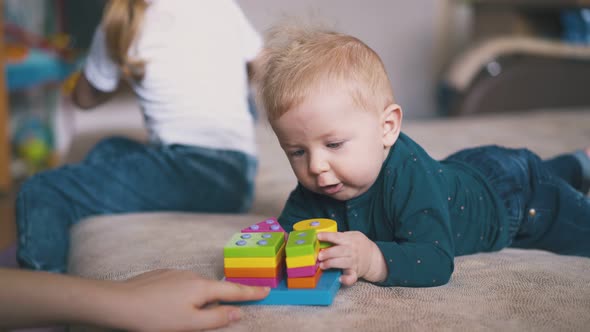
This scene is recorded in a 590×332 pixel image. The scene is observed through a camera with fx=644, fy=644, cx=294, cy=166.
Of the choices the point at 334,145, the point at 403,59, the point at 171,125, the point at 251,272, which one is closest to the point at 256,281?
the point at 251,272

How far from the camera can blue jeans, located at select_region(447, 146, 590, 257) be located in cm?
117

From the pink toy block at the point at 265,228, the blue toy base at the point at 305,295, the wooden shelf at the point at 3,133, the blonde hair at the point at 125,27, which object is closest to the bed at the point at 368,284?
the blue toy base at the point at 305,295

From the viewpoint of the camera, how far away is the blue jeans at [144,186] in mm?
1421

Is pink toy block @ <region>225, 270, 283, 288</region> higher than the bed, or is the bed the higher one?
pink toy block @ <region>225, 270, 283, 288</region>

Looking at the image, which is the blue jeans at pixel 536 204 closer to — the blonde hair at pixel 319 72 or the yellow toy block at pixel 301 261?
the blonde hair at pixel 319 72

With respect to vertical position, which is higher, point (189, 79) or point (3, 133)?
point (189, 79)

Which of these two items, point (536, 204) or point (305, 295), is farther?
point (536, 204)

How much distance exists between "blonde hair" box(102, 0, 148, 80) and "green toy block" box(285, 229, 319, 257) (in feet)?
2.58

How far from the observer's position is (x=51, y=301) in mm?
736

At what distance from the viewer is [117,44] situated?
149cm

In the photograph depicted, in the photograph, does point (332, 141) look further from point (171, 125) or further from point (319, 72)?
point (171, 125)

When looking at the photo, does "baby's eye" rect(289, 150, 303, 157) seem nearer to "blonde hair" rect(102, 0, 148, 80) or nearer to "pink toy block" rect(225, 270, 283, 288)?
"pink toy block" rect(225, 270, 283, 288)

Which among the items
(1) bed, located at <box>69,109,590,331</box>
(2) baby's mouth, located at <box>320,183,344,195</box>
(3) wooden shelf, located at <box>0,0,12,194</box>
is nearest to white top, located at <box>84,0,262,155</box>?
(1) bed, located at <box>69,109,590,331</box>

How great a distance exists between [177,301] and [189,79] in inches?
32.3
